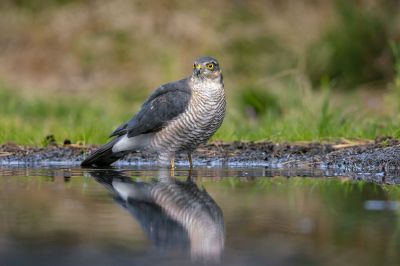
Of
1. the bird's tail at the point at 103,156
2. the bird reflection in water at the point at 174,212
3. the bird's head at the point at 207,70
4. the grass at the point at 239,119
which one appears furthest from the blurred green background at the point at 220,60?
the bird reflection in water at the point at 174,212

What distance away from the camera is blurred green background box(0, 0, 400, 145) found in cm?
974

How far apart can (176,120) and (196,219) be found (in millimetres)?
2479

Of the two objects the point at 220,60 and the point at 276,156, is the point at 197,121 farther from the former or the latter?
the point at 220,60

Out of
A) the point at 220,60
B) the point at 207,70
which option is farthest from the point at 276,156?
the point at 220,60

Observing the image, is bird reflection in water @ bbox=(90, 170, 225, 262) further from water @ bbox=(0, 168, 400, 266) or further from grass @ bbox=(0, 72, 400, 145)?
grass @ bbox=(0, 72, 400, 145)

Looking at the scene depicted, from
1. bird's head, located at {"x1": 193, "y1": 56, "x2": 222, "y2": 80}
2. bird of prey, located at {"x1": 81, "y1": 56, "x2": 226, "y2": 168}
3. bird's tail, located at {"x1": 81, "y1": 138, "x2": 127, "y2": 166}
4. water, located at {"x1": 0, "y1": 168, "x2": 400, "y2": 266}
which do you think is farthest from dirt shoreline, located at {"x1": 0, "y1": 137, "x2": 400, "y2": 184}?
bird's head, located at {"x1": 193, "y1": 56, "x2": 222, "y2": 80}

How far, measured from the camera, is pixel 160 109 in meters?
7.47

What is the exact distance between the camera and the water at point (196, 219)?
398cm

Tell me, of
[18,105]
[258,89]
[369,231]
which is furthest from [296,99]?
[369,231]

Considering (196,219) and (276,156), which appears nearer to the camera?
(196,219)

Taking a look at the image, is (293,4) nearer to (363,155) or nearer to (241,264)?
(363,155)

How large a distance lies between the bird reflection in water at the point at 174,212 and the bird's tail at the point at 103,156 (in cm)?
59

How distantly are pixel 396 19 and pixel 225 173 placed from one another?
7.63 m

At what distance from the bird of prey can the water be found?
418 millimetres
